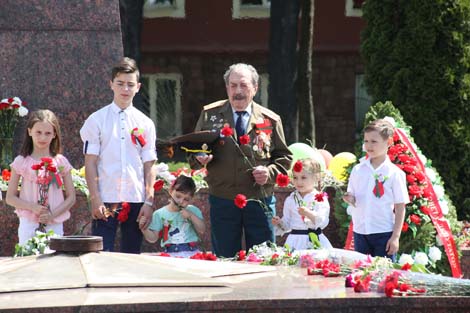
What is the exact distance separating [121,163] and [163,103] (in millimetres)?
16586

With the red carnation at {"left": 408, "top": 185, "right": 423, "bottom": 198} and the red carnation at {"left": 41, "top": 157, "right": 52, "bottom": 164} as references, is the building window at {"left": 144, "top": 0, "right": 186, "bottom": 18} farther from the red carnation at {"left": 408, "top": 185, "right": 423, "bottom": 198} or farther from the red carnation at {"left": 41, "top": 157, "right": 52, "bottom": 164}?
the red carnation at {"left": 41, "top": 157, "right": 52, "bottom": 164}

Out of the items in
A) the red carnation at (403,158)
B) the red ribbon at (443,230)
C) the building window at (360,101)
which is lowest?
the building window at (360,101)

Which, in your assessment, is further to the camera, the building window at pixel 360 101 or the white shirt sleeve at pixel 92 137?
the building window at pixel 360 101

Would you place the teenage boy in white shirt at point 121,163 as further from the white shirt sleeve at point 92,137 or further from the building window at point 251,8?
the building window at point 251,8

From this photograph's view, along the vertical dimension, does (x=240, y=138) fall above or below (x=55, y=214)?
above

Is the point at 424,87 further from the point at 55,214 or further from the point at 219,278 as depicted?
the point at 219,278

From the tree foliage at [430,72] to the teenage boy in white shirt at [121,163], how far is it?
17.5 feet

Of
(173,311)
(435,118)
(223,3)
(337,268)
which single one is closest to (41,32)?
(435,118)

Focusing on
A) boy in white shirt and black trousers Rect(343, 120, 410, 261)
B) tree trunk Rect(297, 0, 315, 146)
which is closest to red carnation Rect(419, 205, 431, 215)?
boy in white shirt and black trousers Rect(343, 120, 410, 261)

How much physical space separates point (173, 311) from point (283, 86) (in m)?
15.4

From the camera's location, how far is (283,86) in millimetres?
20125

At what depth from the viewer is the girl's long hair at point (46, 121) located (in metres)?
8.26

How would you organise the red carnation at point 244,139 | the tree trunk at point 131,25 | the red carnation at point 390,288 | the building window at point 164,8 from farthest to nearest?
the building window at point 164,8 → the tree trunk at point 131,25 → the red carnation at point 244,139 → the red carnation at point 390,288

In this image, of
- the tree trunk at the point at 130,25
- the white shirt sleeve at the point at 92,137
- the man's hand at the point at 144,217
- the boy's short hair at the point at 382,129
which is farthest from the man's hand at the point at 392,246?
the tree trunk at the point at 130,25
